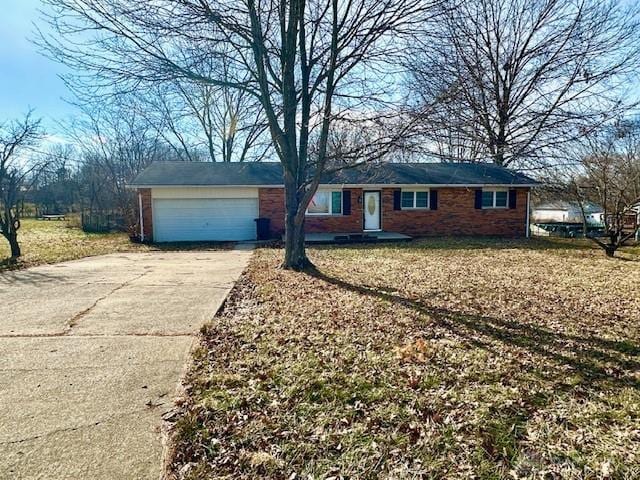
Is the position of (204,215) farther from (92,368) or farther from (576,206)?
(576,206)

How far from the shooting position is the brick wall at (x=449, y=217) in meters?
17.2

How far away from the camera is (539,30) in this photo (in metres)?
17.9

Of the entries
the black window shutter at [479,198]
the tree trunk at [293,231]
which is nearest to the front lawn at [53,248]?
the tree trunk at [293,231]

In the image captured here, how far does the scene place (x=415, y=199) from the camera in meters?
17.3

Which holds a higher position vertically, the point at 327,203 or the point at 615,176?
the point at 615,176

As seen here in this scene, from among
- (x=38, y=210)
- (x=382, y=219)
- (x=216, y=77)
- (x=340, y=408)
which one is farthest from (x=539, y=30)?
(x=38, y=210)

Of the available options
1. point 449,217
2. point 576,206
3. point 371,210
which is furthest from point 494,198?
point 371,210

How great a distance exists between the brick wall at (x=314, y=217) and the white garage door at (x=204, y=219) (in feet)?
1.76

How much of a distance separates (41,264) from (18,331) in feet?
23.2

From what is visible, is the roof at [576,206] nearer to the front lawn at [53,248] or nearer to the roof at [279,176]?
the roof at [279,176]

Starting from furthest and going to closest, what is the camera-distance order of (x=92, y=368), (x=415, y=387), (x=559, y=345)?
(x=559, y=345)
(x=92, y=368)
(x=415, y=387)

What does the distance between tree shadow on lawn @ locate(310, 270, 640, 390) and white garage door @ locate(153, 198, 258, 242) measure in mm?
11859

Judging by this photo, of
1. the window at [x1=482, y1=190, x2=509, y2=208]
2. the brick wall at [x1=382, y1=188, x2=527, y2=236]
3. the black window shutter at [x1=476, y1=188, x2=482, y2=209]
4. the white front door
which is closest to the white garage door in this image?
the white front door

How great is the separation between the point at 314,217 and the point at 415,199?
4721 millimetres
